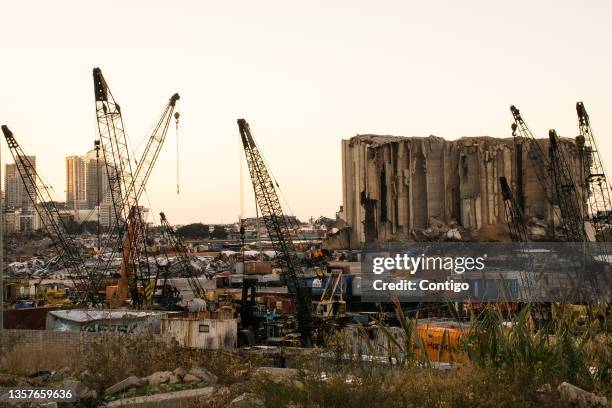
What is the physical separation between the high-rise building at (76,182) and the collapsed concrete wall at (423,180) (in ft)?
307

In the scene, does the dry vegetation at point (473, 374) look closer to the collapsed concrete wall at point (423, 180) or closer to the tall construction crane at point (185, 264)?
the tall construction crane at point (185, 264)

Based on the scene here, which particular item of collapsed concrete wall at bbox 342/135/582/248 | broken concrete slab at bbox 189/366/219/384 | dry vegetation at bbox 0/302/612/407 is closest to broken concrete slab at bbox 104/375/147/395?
dry vegetation at bbox 0/302/612/407

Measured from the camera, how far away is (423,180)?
9000 centimetres

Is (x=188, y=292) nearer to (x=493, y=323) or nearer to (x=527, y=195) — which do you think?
(x=493, y=323)

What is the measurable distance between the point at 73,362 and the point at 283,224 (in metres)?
31.1

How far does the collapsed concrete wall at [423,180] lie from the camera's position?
86.0 m

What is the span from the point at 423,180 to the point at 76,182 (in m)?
101

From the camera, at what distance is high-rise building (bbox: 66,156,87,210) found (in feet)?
553

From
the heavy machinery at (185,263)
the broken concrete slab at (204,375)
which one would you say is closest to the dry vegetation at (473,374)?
the broken concrete slab at (204,375)

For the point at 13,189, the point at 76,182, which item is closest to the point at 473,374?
the point at 76,182

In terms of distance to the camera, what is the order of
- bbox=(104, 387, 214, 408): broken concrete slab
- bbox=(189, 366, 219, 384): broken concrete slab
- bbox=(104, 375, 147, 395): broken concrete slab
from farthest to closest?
1. bbox=(189, 366, 219, 384): broken concrete slab
2. bbox=(104, 375, 147, 395): broken concrete slab
3. bbox=(104, 387, 214, 408): broken concrete slab

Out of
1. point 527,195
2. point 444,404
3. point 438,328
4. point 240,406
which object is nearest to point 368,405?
point 444,404

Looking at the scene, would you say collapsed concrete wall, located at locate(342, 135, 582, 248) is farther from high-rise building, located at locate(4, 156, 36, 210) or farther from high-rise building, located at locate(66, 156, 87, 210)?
high-rise building, located at locate(4, 156, 36, 210)

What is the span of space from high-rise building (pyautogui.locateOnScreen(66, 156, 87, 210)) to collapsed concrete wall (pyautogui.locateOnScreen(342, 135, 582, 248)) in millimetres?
93516
